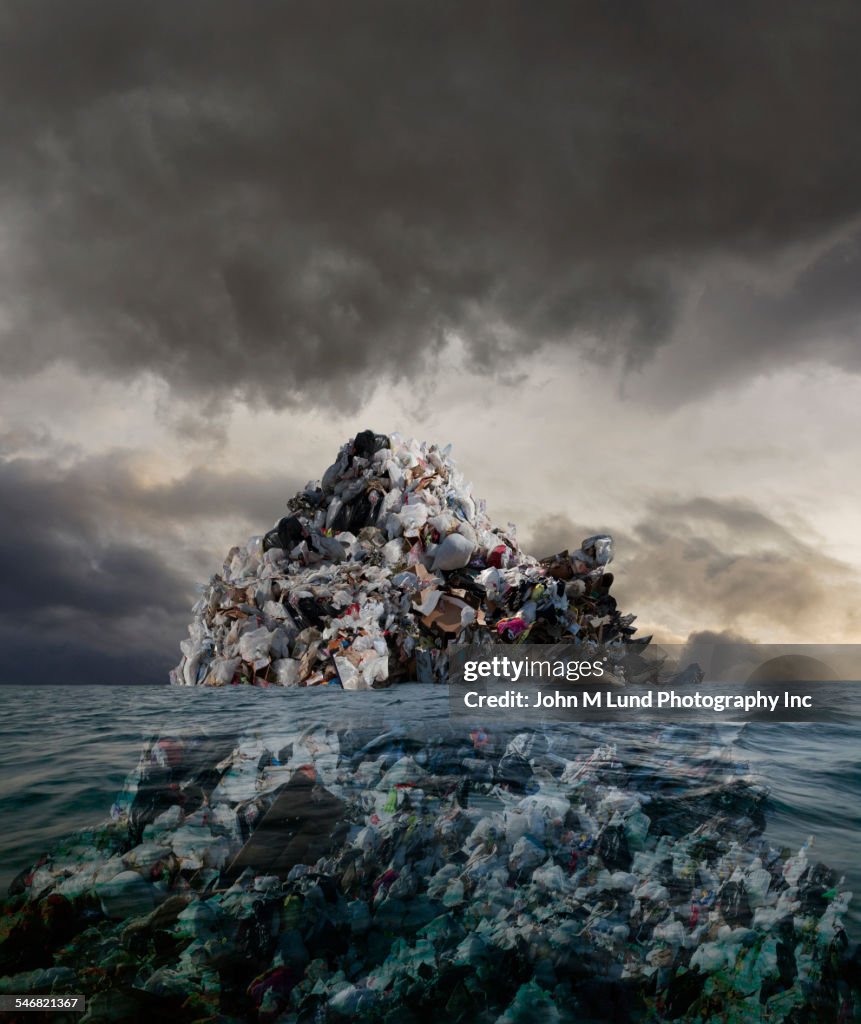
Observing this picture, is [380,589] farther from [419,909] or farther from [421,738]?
[419,909]

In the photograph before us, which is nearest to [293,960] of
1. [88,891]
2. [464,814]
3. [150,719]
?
[88,891]

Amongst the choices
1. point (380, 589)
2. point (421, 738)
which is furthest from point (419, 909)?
point (380, 589)

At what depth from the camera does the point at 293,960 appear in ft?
10.0

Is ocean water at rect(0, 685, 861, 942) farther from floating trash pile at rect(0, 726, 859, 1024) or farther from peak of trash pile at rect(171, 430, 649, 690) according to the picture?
peak of trash pile at rect(171, 430, 649, 690)

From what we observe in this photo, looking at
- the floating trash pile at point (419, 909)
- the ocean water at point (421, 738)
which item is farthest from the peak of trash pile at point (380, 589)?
the floating trash pile at point (419, 909)

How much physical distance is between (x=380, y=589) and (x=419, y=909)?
2148cm

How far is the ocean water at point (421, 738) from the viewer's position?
463 centimetres

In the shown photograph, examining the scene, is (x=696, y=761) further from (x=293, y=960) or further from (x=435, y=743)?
(x=293, y=960)

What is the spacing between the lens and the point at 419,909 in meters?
3.45

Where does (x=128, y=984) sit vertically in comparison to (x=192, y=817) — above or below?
below

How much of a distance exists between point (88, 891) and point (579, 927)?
2.84 meters

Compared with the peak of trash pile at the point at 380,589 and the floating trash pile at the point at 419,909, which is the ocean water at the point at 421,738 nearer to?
the floating trash pile at the point at 419,909

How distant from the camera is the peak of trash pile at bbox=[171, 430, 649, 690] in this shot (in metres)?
23.5

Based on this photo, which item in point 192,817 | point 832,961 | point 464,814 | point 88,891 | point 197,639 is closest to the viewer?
point 832,961
